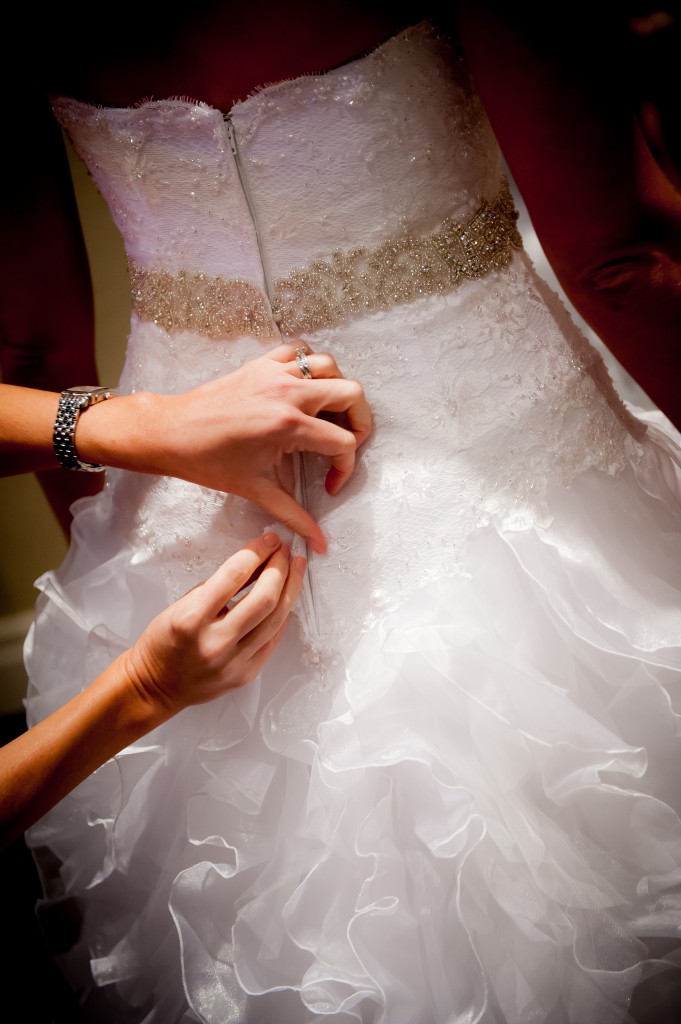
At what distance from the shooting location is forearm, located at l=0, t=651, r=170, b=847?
563 millimetres

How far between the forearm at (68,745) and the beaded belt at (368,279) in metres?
0.34

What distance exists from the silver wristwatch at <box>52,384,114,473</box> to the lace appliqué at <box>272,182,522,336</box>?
21cm

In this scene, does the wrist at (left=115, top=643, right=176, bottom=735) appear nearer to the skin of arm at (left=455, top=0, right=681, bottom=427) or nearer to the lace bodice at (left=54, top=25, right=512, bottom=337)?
the lace bodice at (left=54, top=25, right=512, bottom=337)

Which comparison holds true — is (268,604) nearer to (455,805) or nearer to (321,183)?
(455,805)

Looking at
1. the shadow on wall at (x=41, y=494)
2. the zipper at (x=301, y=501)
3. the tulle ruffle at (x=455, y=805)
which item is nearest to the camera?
the tulle ruffle at (x=455, y=805)

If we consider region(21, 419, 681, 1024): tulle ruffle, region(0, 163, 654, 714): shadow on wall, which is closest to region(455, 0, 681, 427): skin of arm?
region(21, 419, 681, 1024): tulle ruffle

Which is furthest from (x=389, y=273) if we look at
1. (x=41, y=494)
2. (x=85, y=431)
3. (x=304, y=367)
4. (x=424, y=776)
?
(x=41, y=494)

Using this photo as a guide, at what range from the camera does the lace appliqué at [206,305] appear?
2.07ft

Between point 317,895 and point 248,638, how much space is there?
0.71ft

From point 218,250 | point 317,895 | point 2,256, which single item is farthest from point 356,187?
point 317,895

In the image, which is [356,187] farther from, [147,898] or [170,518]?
[147,898]

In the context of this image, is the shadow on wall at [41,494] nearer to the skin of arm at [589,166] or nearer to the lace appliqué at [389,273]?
the lace appliqué at [389,273]

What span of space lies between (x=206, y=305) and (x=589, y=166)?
36 cm

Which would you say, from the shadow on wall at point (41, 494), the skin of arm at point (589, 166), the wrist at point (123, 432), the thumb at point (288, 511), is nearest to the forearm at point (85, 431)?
the wrist at point (123, 432)
